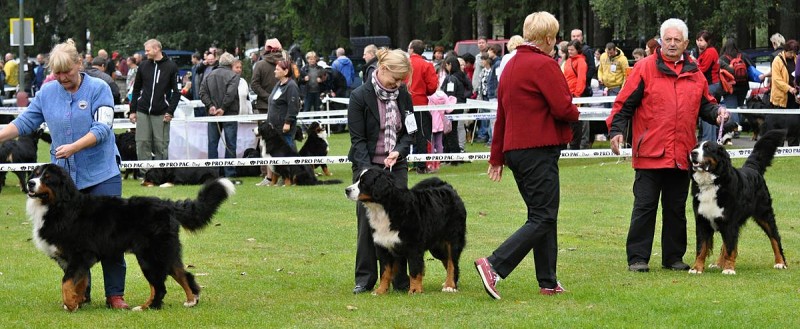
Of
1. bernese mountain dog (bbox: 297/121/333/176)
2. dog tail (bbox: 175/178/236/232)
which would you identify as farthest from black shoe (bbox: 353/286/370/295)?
bernese mountain dog (bbox: 297/121/333/176)

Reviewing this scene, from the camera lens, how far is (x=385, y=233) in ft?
24.9

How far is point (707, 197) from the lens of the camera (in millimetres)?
8500

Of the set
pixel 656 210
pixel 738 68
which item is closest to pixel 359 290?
pixel 656 210

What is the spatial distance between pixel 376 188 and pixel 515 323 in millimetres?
1341

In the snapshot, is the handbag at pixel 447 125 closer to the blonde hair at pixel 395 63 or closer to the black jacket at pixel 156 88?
the black jacket at pixel 156 88

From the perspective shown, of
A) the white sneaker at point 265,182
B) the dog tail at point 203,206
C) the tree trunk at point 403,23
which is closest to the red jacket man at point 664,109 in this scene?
the dog tail at point 203,206

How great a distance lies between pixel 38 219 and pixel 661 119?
4273mm

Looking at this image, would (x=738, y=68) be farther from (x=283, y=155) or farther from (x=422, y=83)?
(x=283, y=155)

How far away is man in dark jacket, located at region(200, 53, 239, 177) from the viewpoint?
17.3m

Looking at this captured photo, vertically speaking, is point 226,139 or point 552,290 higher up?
point 226,139

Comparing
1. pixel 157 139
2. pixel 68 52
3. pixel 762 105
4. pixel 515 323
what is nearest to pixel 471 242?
pixel 515 323

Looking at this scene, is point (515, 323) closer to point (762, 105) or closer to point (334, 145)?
point (762, 105)

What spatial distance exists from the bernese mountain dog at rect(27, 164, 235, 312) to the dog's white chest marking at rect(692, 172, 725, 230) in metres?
3.67

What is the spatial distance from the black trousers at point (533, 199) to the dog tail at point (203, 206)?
1733 mm
